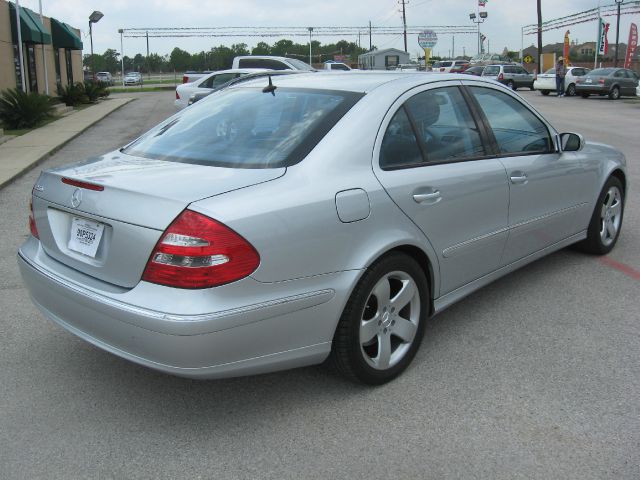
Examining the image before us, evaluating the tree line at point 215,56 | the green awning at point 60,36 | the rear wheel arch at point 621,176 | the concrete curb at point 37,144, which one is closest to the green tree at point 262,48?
the tree line at point 215,56

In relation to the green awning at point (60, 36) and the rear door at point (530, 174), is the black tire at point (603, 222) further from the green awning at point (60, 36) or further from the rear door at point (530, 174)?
the green awning at point (60, 36)

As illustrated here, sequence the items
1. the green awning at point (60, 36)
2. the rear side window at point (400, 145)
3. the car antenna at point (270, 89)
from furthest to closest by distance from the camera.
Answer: the green awning at point (60, 36) < the car antenna at point (270, 89) < the rear side window at point (400, 145)

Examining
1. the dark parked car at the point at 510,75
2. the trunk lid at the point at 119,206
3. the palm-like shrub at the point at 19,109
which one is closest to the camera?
the trunk lid at the point at 119,206

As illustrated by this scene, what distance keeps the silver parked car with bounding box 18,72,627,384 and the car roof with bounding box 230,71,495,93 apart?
17mm

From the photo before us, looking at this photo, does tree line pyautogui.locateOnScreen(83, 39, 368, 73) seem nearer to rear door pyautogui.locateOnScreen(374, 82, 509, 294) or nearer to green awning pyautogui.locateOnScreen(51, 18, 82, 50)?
green awning pyautogui.locateOnScreen(51, 18, 82, 50)

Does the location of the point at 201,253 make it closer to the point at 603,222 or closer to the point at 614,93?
the point at 603,222

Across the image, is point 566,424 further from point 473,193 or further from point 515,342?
point 473,193

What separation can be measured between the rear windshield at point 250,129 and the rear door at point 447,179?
362 mm

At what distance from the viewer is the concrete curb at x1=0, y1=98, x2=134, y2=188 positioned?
10471 millimetres

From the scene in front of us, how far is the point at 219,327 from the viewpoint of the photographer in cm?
265

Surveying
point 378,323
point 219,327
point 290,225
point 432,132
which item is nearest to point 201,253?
point 219,327

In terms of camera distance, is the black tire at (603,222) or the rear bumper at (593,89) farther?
the rear bumper at (593,89)

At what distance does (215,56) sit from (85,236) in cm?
10467

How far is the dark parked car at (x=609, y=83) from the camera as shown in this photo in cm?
3025
